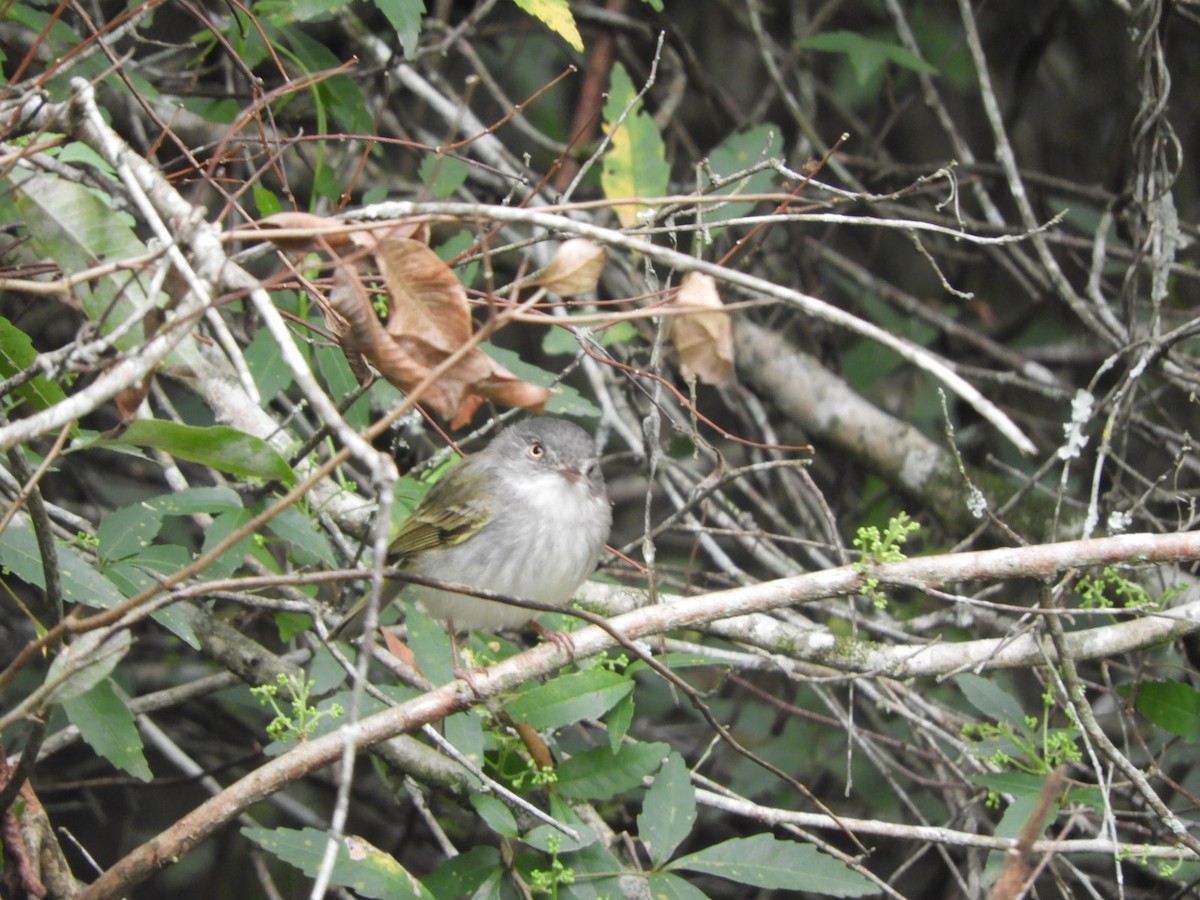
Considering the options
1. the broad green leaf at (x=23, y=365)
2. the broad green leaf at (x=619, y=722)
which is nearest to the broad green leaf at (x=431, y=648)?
the broad green leaf at (x=619, y=722)

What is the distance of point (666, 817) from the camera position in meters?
3.21

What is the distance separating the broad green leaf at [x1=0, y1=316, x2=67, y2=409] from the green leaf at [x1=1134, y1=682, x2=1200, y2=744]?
3118mm

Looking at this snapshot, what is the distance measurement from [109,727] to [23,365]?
87cm

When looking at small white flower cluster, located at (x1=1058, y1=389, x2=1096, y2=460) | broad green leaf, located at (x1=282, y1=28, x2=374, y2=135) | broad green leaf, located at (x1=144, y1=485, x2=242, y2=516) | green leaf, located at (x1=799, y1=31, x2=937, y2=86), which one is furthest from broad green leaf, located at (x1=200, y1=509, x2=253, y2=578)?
green leaf, located at (x1=799, y1=31, x2=937, y2=86)

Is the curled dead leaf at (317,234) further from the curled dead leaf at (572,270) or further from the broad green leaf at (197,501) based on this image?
the broad green leaf at (197,501)

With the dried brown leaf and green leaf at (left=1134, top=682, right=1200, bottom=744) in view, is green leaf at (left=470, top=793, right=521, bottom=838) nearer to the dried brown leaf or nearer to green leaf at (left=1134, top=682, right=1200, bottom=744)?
the dried brown leaf

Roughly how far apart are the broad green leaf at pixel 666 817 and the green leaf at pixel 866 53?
3010 millimetres

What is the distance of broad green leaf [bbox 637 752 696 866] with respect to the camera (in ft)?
10.5

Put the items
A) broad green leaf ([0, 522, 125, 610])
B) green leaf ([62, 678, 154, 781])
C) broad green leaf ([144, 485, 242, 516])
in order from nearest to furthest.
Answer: broad green leaf ([0, 522, 125, 610])
green leaf ([62, 678, 154, 781])
broad green leaf ([144, 485, 242, 516])

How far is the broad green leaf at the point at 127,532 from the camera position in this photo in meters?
3.15

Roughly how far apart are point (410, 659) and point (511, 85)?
161 inches

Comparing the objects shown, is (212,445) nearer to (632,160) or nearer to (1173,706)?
(632,160)

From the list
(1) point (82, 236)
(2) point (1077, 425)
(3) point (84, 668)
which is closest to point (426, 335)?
(1) point (82, 236)

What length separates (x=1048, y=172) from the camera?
7.60 meters
